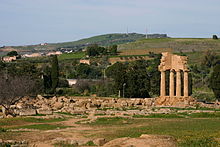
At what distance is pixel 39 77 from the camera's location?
8188cm

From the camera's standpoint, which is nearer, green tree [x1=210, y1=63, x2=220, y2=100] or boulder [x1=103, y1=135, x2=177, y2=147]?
boulder [x1=103, y1=135, x2=177, y2=147]

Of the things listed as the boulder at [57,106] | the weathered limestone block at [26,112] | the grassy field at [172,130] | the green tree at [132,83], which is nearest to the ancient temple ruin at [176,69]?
the boulder at [57,106]

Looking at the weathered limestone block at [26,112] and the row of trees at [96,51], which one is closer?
the weathered limestone block at [26,112]

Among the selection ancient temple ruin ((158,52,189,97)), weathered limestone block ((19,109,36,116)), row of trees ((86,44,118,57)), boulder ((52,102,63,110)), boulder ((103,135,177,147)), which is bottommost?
boulder ((52,102,63,110))

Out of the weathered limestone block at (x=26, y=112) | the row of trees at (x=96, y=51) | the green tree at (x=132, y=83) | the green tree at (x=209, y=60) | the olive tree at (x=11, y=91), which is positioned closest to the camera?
the weathered limestone block at (x=26, y=112)

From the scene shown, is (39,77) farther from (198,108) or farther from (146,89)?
(198,108)

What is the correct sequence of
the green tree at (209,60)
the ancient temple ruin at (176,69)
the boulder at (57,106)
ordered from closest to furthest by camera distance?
the boulder at (57,106)
the ancient temple ruin at (176,69)
the green tree at (209,60)

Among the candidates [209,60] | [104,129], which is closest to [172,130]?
[104,129]

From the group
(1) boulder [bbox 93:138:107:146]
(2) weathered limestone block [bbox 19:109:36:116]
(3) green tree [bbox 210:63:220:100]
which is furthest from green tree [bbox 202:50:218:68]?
(1) boulder [bbox 93:138:107:146]

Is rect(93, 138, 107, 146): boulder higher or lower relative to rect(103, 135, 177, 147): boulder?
lower

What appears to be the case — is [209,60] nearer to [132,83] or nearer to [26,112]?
[132,83]

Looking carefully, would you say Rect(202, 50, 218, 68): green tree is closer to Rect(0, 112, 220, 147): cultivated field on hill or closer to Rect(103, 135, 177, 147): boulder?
Rect(0, 112, 220, 147): cultivated field on hill

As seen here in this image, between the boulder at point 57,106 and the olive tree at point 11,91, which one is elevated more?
the olive tree at point 11,91

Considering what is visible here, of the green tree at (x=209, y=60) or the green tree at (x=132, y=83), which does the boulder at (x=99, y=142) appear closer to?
the green tree at (x=132, y=83)
